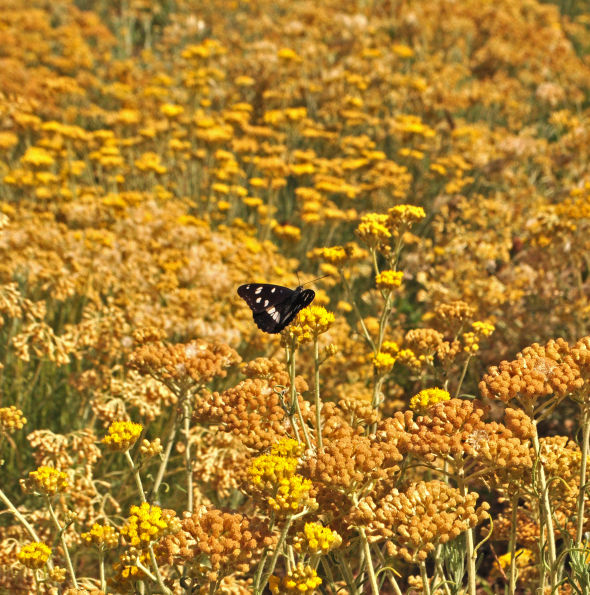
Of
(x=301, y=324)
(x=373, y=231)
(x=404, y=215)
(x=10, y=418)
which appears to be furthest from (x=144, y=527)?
(x=404, y=215)

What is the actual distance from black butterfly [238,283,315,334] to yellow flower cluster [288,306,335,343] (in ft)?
0.61

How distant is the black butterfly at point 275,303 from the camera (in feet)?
9.70

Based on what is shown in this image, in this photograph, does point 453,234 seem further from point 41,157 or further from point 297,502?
point 297,502

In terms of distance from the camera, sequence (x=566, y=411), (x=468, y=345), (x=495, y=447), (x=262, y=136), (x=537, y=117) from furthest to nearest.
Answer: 1. (x=537, y=117)
2. (x=262, y=136)
3. (x=566, y=411)
4. (x=468, y=345)
5. (x=495, y=447)

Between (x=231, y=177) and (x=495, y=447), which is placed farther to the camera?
(x=231, y=177)

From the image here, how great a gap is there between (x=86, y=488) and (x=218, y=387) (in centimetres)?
128

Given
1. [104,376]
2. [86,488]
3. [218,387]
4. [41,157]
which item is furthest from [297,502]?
[41,157]

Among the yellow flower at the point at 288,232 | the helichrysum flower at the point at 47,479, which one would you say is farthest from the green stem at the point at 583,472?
the yellow flower at the point at 288,232

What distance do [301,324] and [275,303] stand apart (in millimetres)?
583

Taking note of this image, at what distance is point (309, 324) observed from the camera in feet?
8.65

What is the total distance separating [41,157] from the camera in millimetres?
6523

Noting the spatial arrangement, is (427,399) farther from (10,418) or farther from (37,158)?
(37,158)

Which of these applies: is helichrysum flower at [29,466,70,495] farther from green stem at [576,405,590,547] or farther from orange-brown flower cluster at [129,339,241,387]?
green stem at [576,405,590,547]

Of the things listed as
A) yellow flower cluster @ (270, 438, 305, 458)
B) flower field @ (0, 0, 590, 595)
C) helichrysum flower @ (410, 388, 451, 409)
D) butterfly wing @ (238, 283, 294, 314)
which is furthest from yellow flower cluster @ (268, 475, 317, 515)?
butterfly wing @ (238, 283, 294, 314)
